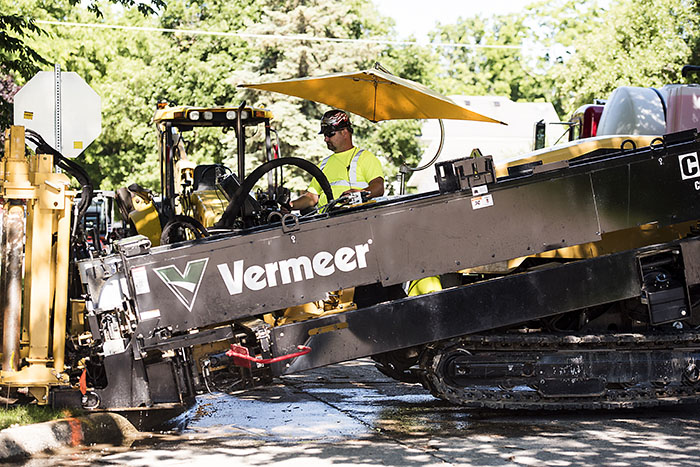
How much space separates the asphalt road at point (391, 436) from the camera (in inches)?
243

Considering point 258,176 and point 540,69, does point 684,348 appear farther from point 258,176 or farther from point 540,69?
point 540,69

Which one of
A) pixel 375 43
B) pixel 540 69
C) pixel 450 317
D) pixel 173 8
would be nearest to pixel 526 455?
pixel 450 317

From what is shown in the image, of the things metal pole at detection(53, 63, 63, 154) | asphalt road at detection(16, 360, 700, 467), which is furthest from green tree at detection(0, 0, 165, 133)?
asphalt road at detection(16, 360, 700, 467)

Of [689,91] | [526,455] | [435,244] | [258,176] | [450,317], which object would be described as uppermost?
[689,91]

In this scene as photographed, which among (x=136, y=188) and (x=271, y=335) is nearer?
(x=271, y=335)

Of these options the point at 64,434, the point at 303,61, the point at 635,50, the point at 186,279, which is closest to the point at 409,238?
the point at 186,279

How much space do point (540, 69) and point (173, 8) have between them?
36331 mm

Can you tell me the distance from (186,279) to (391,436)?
188cm

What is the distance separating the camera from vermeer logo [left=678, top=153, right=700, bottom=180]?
7105 mm

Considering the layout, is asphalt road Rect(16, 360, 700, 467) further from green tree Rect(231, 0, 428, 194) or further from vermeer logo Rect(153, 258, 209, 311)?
green tree Rect(231, 0, 428, 194)

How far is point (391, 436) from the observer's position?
22.7 ft

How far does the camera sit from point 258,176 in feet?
23.5

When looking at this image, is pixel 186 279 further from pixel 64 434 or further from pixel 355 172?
pixel 355 172

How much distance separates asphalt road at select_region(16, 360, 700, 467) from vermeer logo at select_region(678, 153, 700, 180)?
190cm
